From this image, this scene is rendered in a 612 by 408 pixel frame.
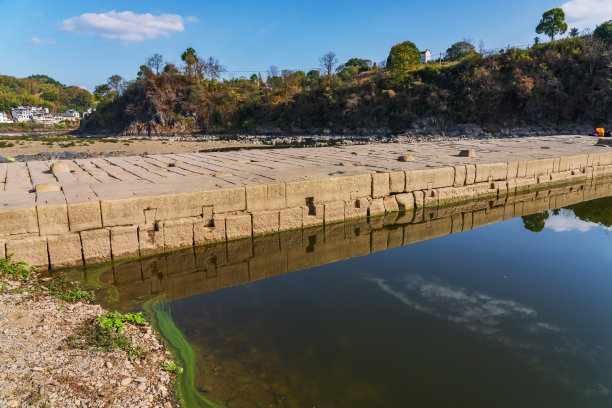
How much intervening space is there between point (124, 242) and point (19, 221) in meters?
1.25

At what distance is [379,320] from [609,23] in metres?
42.3

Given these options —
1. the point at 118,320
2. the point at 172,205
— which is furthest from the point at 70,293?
the point at 172,205

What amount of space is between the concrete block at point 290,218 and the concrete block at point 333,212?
0.56m

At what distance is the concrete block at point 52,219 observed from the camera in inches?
189

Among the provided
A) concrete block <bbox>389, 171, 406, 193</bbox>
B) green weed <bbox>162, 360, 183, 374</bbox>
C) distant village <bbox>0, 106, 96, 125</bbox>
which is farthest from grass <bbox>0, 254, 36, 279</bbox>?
distant village <bbox>0, 106, 96, 125</bbox>

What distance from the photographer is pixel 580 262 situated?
591 centimetres

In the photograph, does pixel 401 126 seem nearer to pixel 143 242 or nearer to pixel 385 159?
pixel 385 159

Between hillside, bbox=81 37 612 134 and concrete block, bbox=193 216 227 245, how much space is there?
3409cm

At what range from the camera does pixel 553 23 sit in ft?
131

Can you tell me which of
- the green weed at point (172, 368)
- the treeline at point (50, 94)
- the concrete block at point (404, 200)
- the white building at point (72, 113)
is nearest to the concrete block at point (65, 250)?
the green weed at point (172, 368)

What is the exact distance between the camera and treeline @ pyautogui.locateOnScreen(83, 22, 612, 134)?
32.4 m

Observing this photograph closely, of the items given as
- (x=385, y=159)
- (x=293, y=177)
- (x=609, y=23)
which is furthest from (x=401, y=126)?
(x=293, y=177)

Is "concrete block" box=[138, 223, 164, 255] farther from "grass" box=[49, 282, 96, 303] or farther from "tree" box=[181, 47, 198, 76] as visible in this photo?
"tree" box=[181, 47, 198, 76]

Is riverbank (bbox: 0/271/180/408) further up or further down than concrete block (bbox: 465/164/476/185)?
further down
